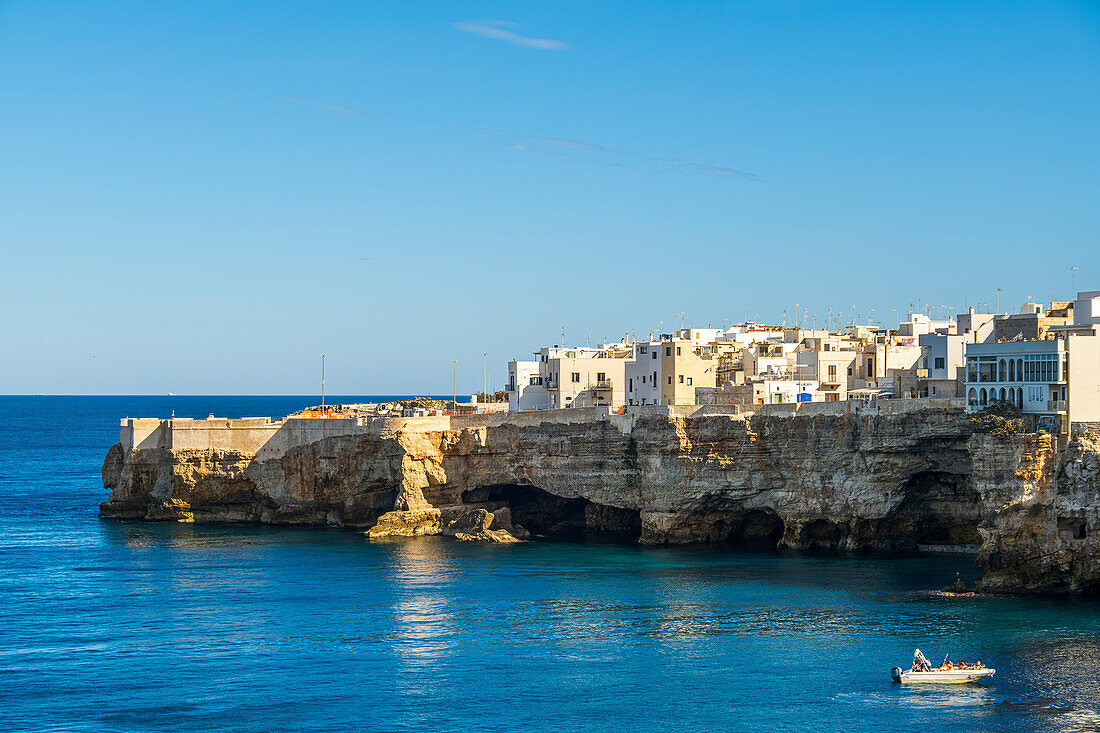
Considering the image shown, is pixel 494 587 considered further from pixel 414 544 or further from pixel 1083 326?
pixel 1083 326

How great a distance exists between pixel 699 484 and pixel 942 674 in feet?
109

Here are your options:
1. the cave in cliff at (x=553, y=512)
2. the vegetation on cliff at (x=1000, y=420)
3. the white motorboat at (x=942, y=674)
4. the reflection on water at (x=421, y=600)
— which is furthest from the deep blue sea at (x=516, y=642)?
the cave in cliff at (x=553, y=512)

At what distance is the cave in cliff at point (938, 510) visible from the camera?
74375 mm

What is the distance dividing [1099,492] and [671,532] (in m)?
29.1

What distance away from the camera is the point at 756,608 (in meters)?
59.7

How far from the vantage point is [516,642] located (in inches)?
2115

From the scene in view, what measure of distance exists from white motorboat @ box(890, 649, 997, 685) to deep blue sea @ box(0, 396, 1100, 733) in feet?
2.08

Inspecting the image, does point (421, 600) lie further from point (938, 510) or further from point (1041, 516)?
point (938, 510)

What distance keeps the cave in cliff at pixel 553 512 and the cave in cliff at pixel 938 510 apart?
19.7 metres

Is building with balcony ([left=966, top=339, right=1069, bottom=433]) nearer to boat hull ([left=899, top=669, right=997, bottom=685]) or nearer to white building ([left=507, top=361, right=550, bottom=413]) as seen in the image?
boat hull ([left=899, top=669, right=997, bottom=685])

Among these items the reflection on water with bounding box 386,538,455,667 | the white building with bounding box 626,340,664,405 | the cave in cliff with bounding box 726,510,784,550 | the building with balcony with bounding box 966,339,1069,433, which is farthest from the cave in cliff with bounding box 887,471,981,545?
the reflection on water with bounding box 386,538,455,667

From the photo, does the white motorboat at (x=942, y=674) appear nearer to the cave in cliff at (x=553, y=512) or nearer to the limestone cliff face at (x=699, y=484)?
the limestone cliff face at (x=699, y=484)

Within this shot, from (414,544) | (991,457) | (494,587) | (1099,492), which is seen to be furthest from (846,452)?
(414,544)

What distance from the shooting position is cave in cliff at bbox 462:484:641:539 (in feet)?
293
